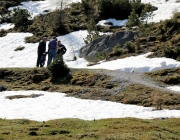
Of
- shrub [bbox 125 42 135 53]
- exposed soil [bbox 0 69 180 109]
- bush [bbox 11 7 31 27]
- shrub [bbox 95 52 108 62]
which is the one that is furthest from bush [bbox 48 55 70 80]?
bush [bbox 11 7 31 27]

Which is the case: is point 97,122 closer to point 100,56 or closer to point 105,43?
point 100,56

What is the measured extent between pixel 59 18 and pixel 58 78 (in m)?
25.7

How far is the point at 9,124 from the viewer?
16781 mm

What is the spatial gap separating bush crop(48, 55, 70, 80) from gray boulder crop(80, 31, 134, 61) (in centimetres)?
1027

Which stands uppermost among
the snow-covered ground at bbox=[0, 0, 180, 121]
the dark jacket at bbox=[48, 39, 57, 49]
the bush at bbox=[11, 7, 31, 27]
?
the bush at bbox=[11, 7, 31, 27]

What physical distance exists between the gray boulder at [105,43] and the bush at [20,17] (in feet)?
61.1

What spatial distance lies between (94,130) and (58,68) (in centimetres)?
1392

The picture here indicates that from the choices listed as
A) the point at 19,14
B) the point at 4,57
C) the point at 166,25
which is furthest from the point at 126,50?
the point at 19,14

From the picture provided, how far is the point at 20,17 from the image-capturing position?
56.7 meters

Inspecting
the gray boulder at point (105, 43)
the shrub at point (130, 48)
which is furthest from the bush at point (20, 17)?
the shrub at point (130, 48)

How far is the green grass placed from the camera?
13414 mm

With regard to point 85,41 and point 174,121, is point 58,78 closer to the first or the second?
point 174,121

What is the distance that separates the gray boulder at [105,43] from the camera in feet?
129

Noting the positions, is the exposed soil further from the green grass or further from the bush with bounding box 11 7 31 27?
the bush with bounding box 11 7 31 27
